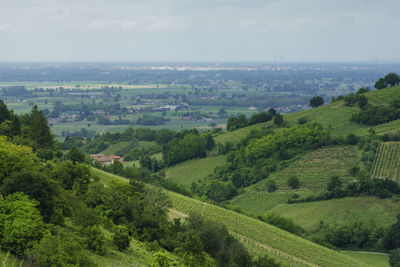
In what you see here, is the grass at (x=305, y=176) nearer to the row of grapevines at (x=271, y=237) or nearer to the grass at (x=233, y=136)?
the grass at (x=233, y=136)

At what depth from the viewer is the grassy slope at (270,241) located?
40828 millimetres

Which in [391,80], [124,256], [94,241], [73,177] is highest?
[391,80]

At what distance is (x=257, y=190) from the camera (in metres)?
77.1

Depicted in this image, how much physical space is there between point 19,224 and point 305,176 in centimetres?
6030

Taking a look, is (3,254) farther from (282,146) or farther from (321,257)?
(282,146)

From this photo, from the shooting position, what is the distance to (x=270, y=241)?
43.0 meters

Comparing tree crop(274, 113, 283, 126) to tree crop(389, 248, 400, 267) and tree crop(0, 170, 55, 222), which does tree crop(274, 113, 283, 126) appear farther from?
tree crop(0, 170, 55, 222)

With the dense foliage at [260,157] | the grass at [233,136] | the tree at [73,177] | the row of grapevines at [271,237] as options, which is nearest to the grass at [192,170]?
the dense foliage at [260,157]

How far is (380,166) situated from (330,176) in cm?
822

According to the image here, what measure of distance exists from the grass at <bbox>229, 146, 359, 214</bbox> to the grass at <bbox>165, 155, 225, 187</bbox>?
12833 millimetres

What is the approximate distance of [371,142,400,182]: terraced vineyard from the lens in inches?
2805

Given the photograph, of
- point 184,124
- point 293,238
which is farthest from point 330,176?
point 184,124

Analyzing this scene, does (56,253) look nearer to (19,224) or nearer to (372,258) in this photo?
(19,224)

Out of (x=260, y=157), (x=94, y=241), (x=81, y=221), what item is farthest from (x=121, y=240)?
(x=260, y=157)
